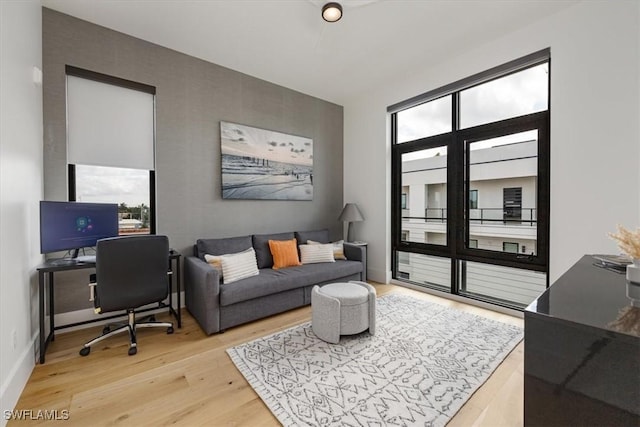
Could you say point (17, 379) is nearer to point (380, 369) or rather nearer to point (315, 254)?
point (380, 369)

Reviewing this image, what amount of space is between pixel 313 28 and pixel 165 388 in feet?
11.1

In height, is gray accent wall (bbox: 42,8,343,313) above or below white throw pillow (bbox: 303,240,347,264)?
above

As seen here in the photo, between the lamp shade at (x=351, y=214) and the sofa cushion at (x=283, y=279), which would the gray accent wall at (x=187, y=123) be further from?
the sofa cushion at (x=283, y=279)

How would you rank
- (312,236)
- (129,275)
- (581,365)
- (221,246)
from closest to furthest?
1. (581,365)
2. (129,275)
3. (221,246)
4. (312,236)

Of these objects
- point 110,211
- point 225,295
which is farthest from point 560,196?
point 110,211

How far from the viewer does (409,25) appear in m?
2.66

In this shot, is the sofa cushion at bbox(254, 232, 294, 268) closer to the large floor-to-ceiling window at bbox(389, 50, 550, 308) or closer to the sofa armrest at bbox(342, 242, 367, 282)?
the sofa armrest at bbox(342, 242, 367, 282)

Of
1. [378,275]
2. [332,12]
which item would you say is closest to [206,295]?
[378,275]

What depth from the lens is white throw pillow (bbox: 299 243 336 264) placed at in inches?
142

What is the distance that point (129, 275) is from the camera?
7.29 feet

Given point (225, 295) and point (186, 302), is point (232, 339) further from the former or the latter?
point (186, 302)

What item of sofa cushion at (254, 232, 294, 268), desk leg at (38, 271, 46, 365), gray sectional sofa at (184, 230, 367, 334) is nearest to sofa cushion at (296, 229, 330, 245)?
gray sectional sofa at (184, 230, 367, 334)

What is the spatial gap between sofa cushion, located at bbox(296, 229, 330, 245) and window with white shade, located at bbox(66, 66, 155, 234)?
185 centimetres

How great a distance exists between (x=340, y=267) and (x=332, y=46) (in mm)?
2666
